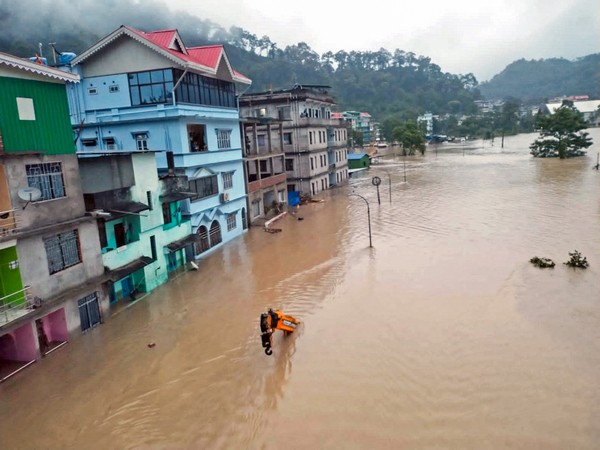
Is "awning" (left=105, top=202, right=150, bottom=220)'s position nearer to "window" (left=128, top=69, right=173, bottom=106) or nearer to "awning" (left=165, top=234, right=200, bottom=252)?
"awning" (left=165, top=234, right=200, bottom=252)

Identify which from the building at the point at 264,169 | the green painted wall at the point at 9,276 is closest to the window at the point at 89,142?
the building at the point at 264,169

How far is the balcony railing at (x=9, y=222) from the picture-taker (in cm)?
1331

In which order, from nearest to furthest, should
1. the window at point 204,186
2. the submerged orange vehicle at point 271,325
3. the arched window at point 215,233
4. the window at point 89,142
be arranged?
the submerged orange vehicle at point 271,325, the window at point 204,186, the window at point 89,142, the arched window at point 215,233

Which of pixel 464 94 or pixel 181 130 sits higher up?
pixel 464 94

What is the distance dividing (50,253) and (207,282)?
780 centimetres

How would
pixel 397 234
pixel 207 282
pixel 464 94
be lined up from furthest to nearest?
pixel 464 94
pixel 397 234
pixel 207 282

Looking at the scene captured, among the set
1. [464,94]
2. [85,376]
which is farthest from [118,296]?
[464,94]

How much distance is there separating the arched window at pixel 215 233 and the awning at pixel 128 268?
691 cm

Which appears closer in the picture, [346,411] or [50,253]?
[346,411]

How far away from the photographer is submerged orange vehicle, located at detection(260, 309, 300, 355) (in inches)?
536

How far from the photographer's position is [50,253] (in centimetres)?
1484

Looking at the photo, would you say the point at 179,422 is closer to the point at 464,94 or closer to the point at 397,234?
the point at 397,234

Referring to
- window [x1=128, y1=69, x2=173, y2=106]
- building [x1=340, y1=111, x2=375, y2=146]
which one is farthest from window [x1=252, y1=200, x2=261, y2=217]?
building [x1=340, y1=111, x2=375, y2=146]

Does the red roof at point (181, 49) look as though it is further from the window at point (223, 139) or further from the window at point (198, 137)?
the window at point (223, 139)
